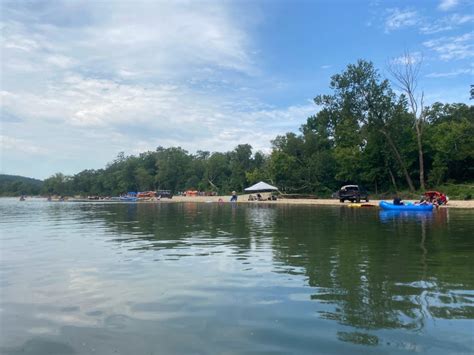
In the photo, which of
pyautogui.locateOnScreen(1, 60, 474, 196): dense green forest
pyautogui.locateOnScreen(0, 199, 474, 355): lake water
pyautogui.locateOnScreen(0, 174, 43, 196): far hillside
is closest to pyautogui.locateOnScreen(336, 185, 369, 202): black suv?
pyautogui.locateOnScreen(1, 60, 474, 196): dense green forest

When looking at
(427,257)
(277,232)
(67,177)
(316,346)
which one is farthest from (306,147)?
(67,177)

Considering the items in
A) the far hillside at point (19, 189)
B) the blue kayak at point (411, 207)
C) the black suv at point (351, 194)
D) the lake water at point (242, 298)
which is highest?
the far hillside at point (19, 189)

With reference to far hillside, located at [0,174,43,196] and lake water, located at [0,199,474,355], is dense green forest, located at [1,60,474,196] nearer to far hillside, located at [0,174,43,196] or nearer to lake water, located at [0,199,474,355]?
lake water, located at [0,199,474,355]

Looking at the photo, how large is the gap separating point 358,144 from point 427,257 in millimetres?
46043

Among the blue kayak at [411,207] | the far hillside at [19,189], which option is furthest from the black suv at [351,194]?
the far hillside at [19,189]

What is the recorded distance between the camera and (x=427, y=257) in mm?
10766

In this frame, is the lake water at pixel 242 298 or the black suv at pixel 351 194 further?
the black suv at pixel 351 194

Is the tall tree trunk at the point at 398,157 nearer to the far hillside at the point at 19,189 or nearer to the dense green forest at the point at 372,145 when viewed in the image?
the dense green forest at the point at 372,145

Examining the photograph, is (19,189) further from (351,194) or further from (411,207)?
(411,207)

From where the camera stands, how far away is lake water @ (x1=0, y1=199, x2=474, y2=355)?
5230mm

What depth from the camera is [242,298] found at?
7.28m

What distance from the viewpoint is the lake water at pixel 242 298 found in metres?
5.23

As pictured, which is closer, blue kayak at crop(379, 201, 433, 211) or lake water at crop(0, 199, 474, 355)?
lake water at crop(0, 199, 474, 355)

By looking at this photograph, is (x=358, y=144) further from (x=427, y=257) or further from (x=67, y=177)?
(x=67, y=177)
